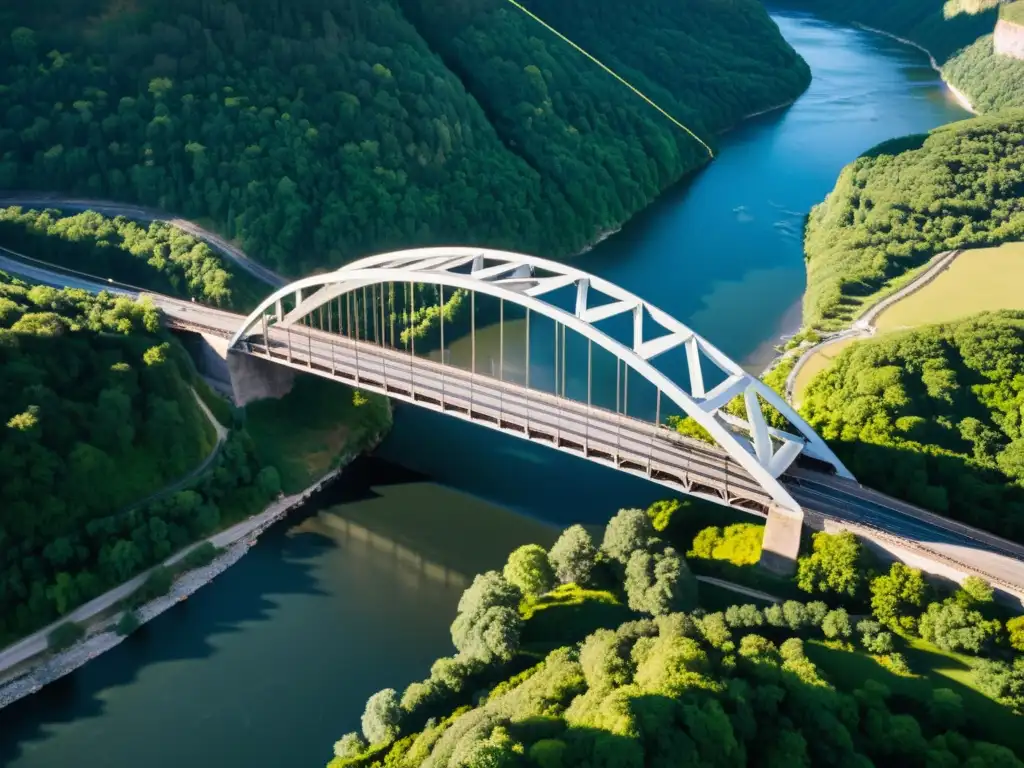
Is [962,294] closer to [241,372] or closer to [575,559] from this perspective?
[575,559]

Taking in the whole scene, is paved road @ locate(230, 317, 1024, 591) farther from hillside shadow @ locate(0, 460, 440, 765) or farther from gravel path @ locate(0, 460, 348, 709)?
gravel path @ locate(0, 460, 348, 709)

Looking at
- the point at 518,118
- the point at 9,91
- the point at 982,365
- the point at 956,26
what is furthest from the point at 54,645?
the point at 956,26

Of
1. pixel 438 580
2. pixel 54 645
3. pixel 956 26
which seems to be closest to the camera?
pixel 54 645

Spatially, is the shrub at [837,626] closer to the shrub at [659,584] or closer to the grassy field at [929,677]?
the grassy field at [929,677]

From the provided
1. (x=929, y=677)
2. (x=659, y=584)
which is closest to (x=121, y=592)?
(x=659, y=584)

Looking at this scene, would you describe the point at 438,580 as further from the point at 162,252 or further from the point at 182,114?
the point at 182,114

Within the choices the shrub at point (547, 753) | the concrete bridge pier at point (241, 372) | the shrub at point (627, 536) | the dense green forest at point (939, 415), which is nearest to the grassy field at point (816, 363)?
the dense green forest at point (939, 415)

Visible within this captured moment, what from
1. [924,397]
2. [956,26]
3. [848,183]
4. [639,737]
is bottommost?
[639,737]
